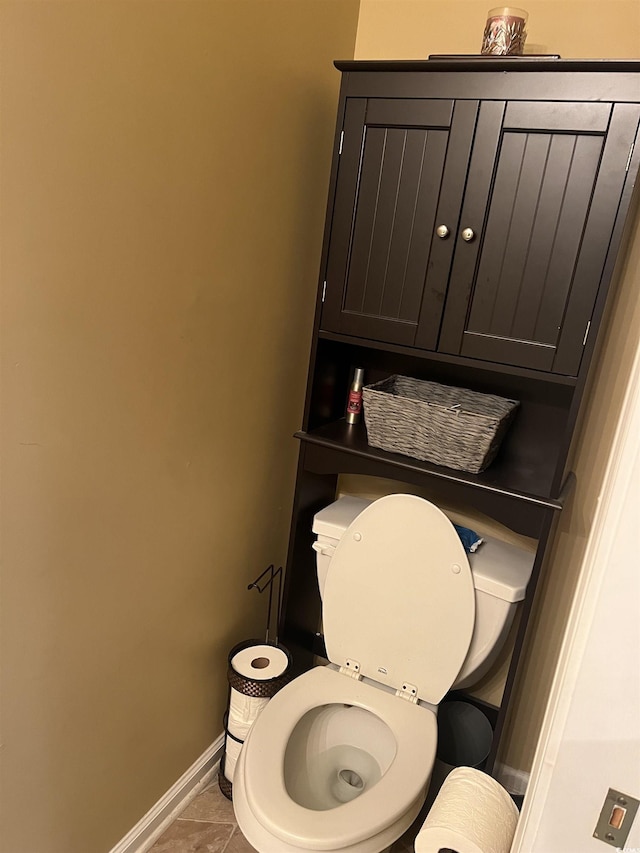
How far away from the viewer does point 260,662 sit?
5.69ft

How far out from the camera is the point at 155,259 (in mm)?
1214

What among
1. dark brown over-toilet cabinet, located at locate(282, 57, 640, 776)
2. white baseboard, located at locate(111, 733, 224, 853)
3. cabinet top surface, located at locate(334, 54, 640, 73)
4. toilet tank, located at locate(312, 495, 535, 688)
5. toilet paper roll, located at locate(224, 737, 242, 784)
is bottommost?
white baseboard, located at locate(111, 733, 224, 853)

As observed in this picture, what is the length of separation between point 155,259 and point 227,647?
1093 mm

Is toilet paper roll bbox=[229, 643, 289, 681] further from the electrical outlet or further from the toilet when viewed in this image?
the electrical outlet

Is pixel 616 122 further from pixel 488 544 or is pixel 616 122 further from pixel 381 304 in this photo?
pixel 488 544

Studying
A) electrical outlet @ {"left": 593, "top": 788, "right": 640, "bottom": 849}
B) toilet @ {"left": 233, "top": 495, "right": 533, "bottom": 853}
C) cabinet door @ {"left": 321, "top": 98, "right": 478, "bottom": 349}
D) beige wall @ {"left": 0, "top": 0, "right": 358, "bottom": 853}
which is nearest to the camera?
electrical outlet @ {"left": 593, "top": 788, "right": 640, "bottom": 849}

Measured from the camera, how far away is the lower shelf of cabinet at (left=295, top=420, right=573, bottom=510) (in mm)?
1419

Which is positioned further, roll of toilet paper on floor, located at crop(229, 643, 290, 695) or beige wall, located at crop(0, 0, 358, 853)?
roll of toilet paper on floor, located at crop(229, 643, 290, 695)

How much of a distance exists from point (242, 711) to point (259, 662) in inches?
5.0

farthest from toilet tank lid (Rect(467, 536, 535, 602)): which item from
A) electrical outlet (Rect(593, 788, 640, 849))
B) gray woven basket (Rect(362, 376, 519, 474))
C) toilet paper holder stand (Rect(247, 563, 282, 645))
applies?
electrical outlet (Rect(593, 788, 640, 849))

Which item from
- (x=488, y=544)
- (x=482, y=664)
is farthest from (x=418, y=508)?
(x=482, y=664)

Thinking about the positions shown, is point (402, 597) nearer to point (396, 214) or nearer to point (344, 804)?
point (344, 804)

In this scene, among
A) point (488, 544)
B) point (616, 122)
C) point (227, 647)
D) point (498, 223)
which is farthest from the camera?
point (227, 647)

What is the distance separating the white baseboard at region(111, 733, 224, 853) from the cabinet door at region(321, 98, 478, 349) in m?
1.26
